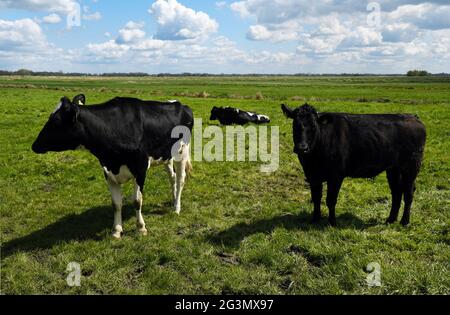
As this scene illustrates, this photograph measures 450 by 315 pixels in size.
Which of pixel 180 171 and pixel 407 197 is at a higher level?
pixel 180 171

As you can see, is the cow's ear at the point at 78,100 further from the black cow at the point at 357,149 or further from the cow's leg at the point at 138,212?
the black cow at the point at 357,149

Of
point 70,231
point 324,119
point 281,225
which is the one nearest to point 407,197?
point 324,119

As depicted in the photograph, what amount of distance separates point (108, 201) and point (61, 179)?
9.23ft

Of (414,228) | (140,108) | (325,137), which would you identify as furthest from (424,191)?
(140,108)

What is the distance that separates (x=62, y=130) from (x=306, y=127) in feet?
14.0

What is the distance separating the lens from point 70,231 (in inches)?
302

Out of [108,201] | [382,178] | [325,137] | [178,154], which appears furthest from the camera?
[382,178]

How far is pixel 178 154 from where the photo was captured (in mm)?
8898

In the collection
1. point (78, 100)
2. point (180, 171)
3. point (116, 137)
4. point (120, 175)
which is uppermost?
point (78, 100)

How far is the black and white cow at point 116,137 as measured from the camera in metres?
6.96

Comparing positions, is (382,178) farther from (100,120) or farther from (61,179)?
(61,179)

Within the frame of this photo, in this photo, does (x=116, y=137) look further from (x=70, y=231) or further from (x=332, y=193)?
(x=332, y=193)

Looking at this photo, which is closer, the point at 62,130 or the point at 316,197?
the point at 62,130
